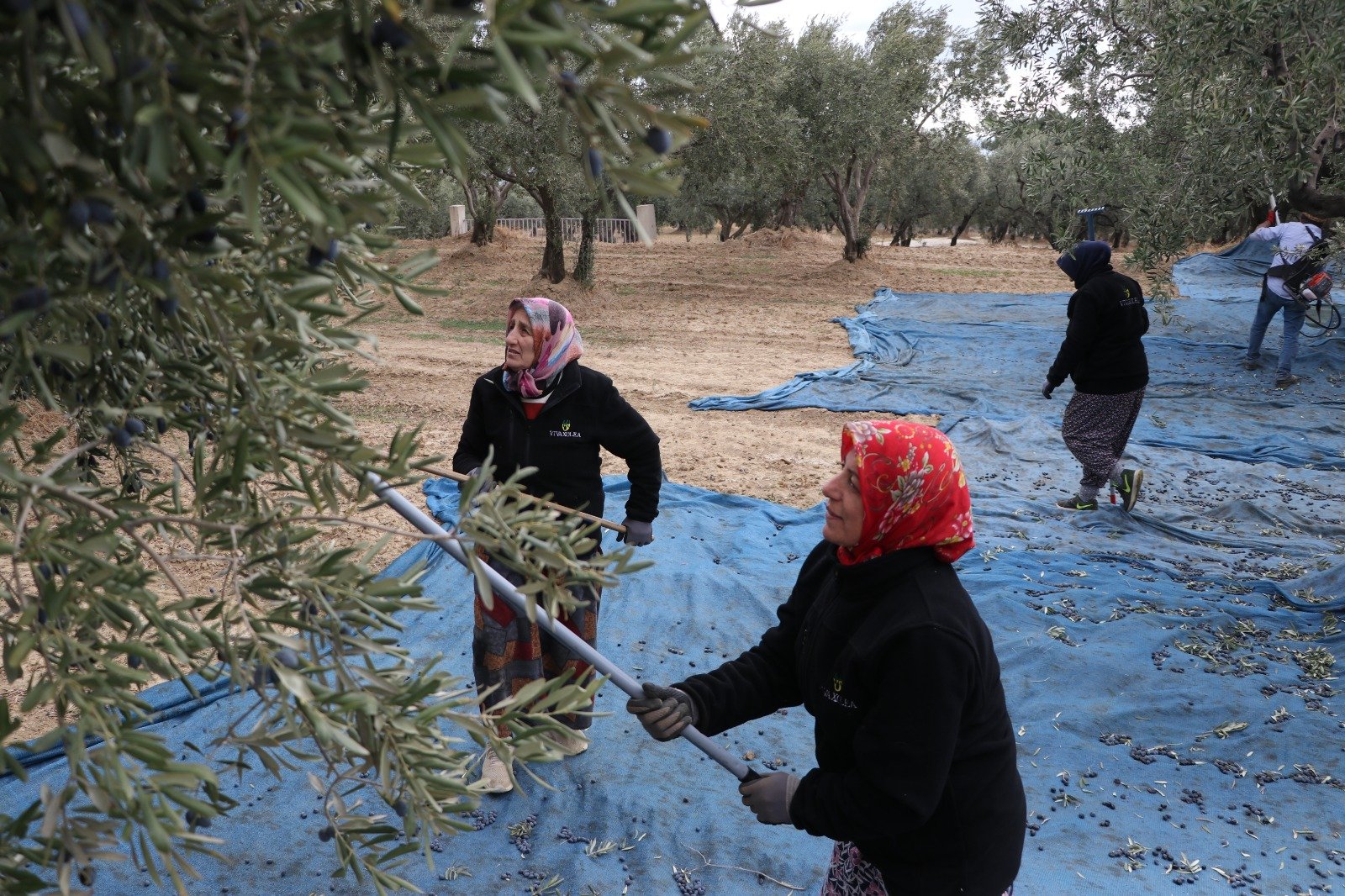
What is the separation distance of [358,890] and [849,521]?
2.43m

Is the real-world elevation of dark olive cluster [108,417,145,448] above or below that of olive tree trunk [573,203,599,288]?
below

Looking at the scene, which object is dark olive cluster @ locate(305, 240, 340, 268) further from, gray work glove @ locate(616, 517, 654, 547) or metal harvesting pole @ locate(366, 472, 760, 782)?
gray work glove @ locate(616, 517, 654, 547)

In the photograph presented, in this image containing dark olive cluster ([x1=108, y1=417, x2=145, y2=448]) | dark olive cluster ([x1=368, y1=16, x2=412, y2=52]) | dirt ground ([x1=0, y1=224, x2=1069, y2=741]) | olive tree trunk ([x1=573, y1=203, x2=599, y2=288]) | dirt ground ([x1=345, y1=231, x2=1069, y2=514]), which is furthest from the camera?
olive tree trunk ([x1=573, y1=203, x2=599, y2=288])

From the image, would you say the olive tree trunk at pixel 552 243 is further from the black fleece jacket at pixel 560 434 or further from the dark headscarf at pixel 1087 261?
the black fleece jacket at pixel 560 434

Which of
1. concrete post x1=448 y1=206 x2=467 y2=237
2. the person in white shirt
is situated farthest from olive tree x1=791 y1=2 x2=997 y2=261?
concrete post x1=448 y1=206 x2=467 y2=237

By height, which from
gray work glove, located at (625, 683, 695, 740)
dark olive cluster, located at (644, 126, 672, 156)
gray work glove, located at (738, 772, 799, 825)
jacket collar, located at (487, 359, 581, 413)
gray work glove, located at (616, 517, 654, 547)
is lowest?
gray work glove, located at (738, 772, 799, 825)

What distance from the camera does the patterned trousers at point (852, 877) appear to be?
2.46 metres

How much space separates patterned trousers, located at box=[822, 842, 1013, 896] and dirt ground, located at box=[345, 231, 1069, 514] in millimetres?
2208

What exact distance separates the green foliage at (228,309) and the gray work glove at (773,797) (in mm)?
998

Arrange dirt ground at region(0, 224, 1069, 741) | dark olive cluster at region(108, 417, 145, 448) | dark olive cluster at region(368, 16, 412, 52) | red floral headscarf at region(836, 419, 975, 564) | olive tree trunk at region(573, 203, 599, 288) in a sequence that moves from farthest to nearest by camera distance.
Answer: olive tree trunk at region(573, 203, 599, 288) < dirt ground at region(0, 224, 1069, 741) < red floral headscarf at region(836, 419, 975, 564) < dark olive cluster at region(108, 417, 145, 448) < dark olive cluster at region(368, 16, 412, 52)

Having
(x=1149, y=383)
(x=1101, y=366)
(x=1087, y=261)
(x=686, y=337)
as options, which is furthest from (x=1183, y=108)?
(x=686, y=337)

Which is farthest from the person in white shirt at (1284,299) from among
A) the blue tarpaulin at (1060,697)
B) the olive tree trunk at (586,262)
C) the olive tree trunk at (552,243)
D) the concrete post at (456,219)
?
the concrete post at (456,219)

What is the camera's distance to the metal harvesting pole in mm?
1517

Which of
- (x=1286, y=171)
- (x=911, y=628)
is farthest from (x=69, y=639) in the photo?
(x=1286, y=171)
